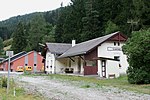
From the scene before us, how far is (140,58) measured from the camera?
22984 mm

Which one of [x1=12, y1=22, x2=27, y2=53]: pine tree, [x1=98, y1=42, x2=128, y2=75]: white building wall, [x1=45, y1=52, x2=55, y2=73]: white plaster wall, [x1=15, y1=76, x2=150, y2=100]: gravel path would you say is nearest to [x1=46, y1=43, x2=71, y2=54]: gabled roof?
[x1=45, y1=52, x2=55, y2=73]: white plaster wall

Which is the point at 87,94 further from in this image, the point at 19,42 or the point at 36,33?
the point at 36,33

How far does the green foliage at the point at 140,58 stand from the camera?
2236cm

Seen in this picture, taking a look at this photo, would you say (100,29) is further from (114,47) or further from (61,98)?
(61,98)

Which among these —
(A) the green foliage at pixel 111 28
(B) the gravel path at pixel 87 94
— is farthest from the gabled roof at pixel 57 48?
(B) the gravel path at pixel 87 94

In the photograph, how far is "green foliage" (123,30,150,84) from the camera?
2236cm

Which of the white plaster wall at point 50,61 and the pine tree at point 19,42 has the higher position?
the pine tree at point 19,42

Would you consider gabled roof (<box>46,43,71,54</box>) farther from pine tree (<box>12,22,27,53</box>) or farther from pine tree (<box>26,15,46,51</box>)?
pine tree (<box>12,22,27,53</box>)

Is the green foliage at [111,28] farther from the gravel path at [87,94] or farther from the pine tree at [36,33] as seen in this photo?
the pine tree at [36,33]

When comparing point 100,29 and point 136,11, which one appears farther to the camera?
point 100,29

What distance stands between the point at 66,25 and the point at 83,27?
29.2 feet

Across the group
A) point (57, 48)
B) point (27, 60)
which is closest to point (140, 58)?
point (57, 48)

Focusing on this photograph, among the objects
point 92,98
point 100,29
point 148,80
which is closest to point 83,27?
point 100,29

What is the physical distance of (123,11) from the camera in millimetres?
57531
